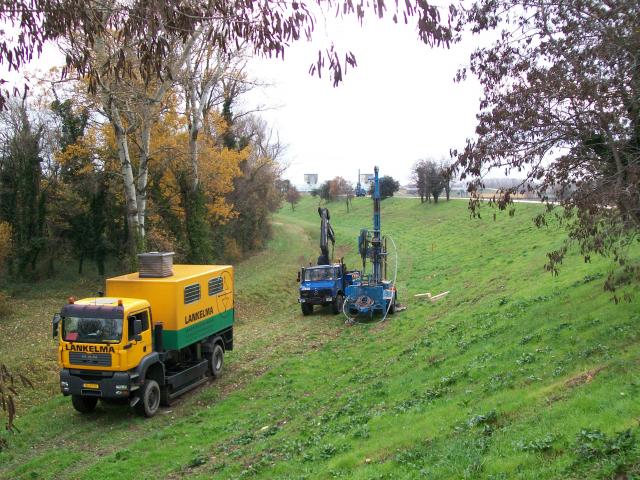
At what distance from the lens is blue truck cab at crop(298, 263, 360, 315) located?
24.6m

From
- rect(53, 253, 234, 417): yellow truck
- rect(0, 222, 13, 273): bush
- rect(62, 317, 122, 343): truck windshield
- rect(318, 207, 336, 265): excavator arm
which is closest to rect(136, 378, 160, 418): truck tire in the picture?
rect(53, 253, 234, 417): yellow truck

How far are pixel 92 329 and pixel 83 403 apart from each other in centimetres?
199

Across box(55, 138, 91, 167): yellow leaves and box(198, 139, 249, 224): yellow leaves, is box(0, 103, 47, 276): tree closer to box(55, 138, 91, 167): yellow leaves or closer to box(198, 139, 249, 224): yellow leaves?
box(55, 138, 91, 167): yellow leaves

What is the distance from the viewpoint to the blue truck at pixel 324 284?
969 inches

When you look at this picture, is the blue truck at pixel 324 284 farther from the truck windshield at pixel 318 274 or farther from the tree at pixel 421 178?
the tree at pixel 421 178

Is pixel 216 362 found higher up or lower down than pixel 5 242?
lower down

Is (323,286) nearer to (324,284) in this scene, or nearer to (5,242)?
(324,284)

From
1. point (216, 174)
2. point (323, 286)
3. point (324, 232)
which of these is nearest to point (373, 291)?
point (323, 286)

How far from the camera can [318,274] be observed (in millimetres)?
25344

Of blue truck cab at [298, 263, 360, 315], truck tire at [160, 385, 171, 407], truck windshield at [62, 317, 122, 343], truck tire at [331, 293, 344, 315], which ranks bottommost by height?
truck tire at [160, 385, 171, 407]

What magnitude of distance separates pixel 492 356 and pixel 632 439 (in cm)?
615

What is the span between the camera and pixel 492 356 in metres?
12.2

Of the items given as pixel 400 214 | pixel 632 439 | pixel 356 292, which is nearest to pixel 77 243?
pixel 356 292

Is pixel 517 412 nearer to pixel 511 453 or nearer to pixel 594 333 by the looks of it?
pixel 511 453
